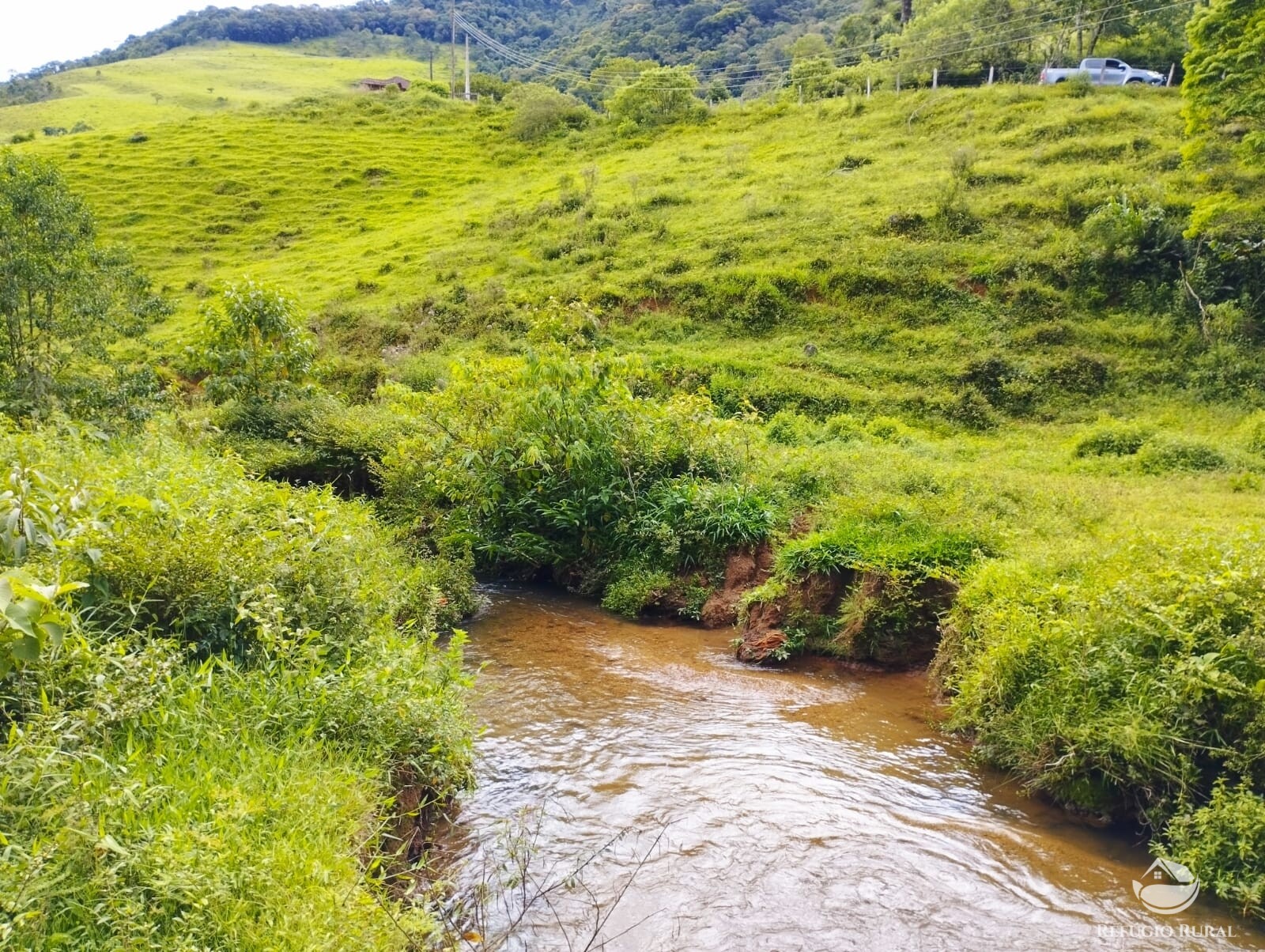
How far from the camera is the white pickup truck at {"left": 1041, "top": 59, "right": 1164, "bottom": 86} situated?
3869 centimetres

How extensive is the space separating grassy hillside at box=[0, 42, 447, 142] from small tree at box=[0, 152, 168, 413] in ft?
185

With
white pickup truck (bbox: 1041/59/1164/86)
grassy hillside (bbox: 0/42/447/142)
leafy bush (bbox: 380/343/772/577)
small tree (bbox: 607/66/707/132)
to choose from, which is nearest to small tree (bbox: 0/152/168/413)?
leafy bush (bbox: 380/343/772/577)

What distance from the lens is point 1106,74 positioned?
39.2 m

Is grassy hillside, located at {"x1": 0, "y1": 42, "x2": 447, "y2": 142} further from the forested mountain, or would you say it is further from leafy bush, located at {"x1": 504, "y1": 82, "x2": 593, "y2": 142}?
leafy bush, located at {"x1": 504, "y1": 82, "x2": 593, "y2": 142}

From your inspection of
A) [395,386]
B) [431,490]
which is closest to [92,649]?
[431,490]

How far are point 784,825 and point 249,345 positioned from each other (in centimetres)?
1526

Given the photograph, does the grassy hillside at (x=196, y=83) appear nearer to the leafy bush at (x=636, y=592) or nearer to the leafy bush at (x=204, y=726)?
the leafy bush at (x=636, y=592)

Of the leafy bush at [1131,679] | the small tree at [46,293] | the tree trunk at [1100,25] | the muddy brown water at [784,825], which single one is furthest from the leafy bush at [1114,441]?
the tree trunk at [1100,25]

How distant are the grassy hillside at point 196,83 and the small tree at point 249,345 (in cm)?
5631

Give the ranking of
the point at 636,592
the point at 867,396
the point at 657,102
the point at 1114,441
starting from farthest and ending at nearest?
the point at 657,102, the point at 867,396, the point at 1114,441, the point at 636,592

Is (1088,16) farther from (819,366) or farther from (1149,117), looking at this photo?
(819,366)

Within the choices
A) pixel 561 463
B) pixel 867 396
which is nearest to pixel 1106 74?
pixel 867 396

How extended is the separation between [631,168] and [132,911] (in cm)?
3776

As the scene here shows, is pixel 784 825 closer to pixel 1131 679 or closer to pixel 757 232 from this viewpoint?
pixel 1131 679
